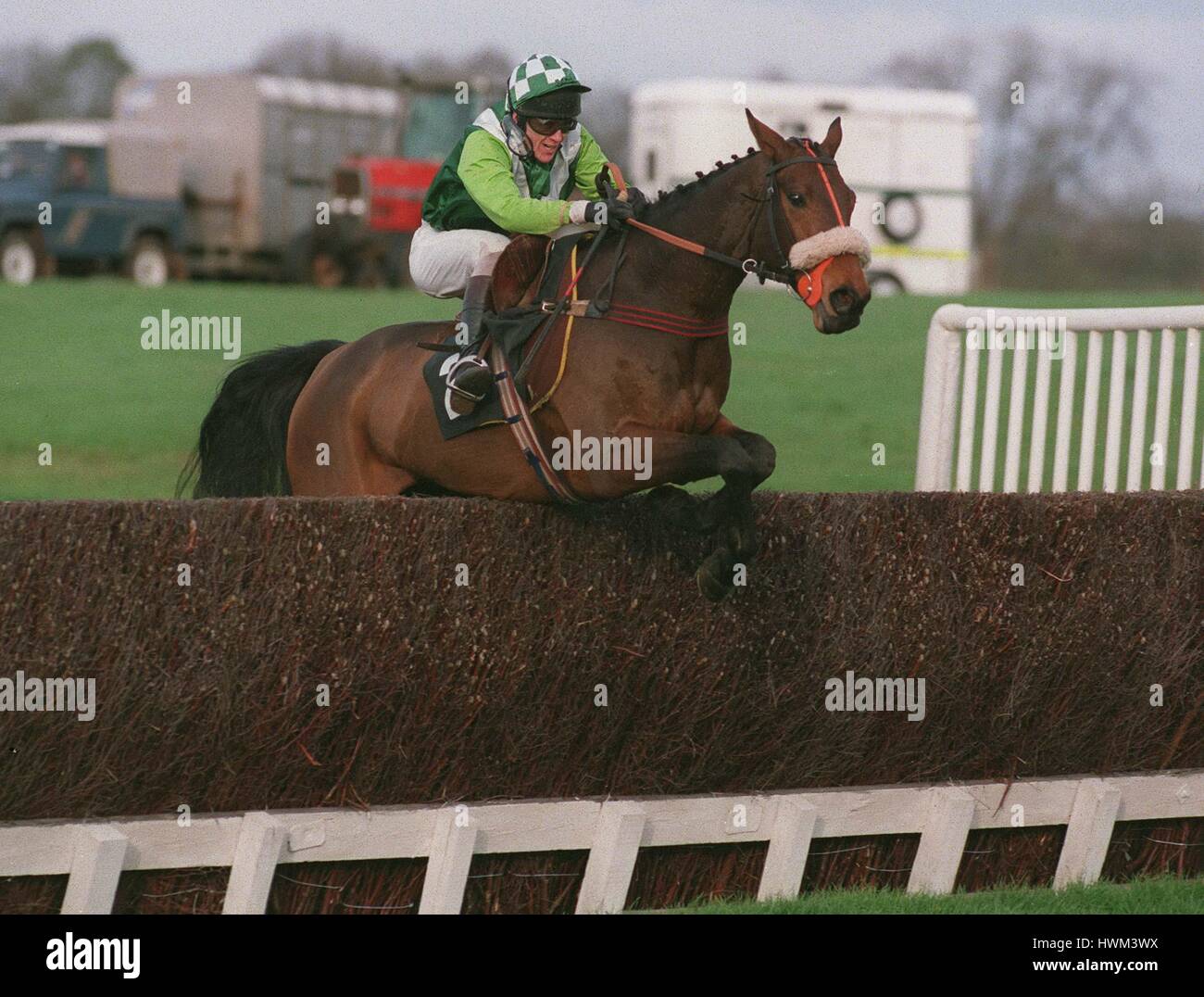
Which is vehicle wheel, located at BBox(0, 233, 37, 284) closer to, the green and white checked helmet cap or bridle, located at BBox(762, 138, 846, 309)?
the green and white checked helmet cap

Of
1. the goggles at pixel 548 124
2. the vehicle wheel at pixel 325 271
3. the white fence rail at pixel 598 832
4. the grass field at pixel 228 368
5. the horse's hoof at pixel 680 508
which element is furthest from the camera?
the vehicle wheel at pixel 325 271

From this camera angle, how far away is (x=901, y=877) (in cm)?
576

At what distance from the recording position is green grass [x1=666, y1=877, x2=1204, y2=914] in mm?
5223

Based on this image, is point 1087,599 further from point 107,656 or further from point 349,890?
point 107,656

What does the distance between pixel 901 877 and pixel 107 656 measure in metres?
2.68

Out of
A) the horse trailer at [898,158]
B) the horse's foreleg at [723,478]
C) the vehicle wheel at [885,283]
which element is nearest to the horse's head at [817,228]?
the horse's foreleg at [723,478]

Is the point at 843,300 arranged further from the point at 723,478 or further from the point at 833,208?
the point at 723,478

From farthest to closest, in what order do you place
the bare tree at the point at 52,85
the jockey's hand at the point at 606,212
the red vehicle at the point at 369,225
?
the bare tree at the point at 52,85, the red vehicle at the point at 369,225, the jockey's hand at the point at 606,212

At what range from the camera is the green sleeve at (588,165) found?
247 inches

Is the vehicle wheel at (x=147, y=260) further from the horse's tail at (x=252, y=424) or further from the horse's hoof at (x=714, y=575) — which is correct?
the horse's hoof at (x=714, y=575)

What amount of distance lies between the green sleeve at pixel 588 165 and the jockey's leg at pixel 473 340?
0.46 m

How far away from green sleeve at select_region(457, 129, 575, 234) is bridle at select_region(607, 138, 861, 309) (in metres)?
0.34
